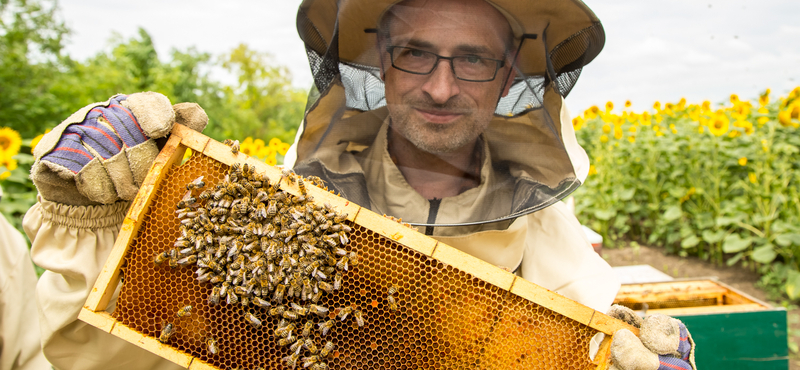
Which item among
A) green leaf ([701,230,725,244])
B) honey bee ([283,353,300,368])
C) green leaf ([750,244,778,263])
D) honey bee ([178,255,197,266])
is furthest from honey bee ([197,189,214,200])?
green leaf ([701,230,725,244])

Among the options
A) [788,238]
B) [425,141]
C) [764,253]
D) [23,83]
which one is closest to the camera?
[425,141]

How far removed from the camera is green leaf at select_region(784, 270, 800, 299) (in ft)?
15.8

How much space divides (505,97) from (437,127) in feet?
1.29

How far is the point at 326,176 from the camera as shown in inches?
83.5

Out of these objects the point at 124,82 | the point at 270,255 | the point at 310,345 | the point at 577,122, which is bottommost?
the point at 124,82

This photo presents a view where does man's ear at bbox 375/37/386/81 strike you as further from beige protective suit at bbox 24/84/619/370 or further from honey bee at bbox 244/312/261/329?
honey bee at bbox 244/312/261/329

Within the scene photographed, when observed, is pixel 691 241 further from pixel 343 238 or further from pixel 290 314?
pixel 290 314

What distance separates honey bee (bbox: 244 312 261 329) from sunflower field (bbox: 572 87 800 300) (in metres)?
5.83

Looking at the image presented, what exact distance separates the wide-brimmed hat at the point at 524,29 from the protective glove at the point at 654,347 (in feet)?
3.99

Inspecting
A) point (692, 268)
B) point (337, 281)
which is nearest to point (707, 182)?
point (692, 268)

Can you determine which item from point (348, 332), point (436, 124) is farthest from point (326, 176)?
point (348, 332)

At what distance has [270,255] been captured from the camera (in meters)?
1.54

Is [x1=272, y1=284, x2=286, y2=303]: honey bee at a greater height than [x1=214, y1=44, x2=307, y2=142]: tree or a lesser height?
greater

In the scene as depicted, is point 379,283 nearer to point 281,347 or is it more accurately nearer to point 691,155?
point 281,347
